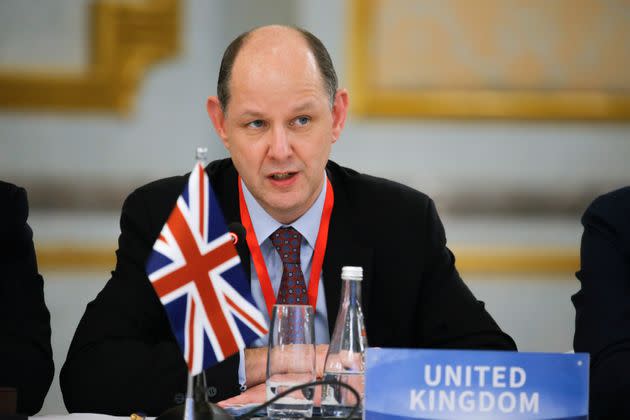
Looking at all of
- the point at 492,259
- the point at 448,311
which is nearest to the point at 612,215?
the point at 448,311

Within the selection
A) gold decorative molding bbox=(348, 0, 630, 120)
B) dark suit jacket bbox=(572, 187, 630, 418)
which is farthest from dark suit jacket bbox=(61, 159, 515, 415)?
gold decorative molding bbox=(348, 0, 630, 120)

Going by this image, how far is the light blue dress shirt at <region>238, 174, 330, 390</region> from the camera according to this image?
254 centimetres

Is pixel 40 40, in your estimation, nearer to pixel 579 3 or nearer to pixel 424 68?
pixel 424 68

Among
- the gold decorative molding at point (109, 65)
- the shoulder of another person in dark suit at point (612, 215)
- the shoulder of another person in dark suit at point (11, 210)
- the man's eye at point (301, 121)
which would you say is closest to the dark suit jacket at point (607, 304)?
the shoulder of another person in dark suit at point (612, 215)

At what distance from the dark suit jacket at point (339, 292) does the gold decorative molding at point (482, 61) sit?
1.98 meters

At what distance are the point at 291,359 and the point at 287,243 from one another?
0.73m

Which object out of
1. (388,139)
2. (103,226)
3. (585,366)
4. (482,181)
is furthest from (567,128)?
(585,366)

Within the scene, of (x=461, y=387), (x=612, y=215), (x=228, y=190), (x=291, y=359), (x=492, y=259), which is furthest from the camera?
(x=492, y=259)

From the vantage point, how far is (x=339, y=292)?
256cm

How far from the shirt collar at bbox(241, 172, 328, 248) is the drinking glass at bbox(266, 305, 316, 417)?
694 mm

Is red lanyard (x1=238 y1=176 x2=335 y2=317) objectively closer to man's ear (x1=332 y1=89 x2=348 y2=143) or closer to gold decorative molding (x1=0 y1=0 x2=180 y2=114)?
man's ear (x1=332 y1=89 x2=348 y2=143)

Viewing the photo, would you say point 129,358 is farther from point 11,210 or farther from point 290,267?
point 11,210

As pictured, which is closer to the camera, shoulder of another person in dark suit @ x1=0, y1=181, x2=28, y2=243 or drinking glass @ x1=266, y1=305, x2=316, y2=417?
drinking glass @ x1=266, y1=305, x2=316, y2=417

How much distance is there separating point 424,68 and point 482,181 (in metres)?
0.65
